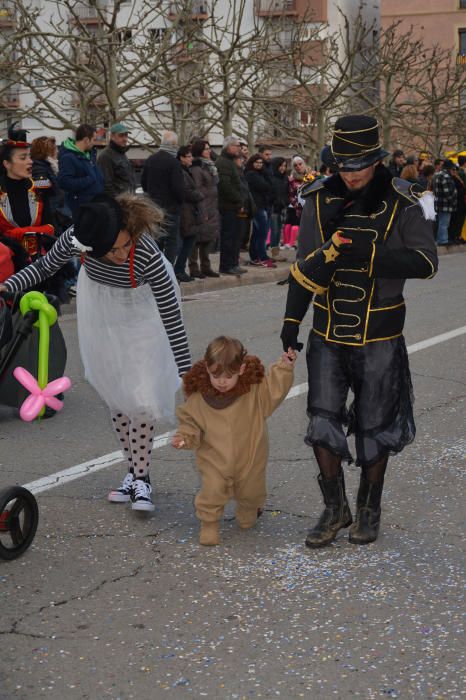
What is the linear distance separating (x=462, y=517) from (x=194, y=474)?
4.94 feet

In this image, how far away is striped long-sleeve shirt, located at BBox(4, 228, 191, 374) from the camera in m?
5.41

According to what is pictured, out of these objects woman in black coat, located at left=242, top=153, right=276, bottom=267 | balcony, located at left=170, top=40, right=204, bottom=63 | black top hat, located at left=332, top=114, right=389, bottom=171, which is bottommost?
woman in black coat, located at left=242, top=153, right=276, bottom=267

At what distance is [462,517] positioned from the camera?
18.2 ft

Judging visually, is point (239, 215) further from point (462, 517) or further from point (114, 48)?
point (462, 517)

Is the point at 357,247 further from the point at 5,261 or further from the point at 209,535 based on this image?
the point at 5,261

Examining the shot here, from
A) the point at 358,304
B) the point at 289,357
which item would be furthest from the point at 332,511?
the point at 358,304

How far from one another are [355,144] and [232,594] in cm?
181

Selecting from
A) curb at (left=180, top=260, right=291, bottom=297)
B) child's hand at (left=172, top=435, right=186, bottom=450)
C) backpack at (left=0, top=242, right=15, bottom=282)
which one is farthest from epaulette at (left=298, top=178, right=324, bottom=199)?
curb at (left=180, top=260, right=291, bottom=297)

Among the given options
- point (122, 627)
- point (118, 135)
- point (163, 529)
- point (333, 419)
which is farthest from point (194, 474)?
point (118, 135)

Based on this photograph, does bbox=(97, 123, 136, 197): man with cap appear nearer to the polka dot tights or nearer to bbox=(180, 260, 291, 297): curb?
bbox=(180, 260, 291, 297): curb

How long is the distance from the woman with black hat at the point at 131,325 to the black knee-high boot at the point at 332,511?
821 millimetres

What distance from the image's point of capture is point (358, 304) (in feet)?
16.2

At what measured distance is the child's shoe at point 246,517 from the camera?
5.32 metres

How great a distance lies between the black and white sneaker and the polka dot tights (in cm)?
5
